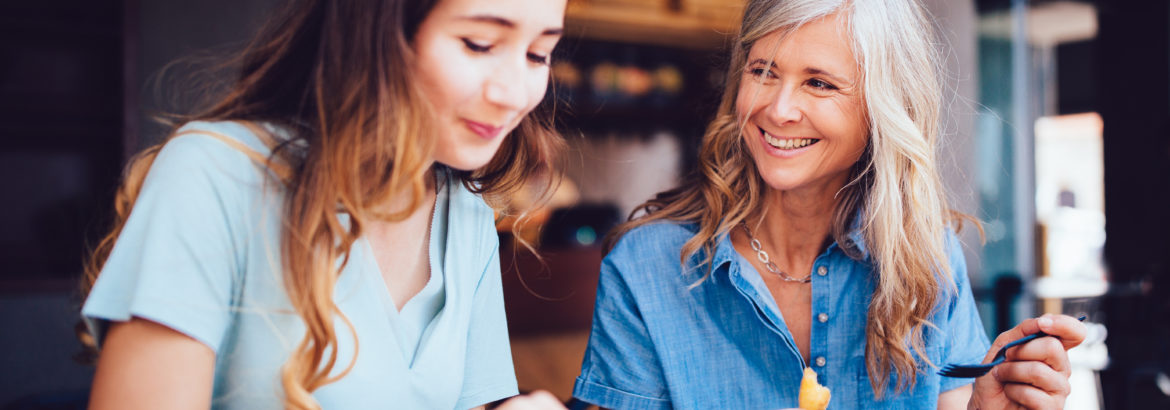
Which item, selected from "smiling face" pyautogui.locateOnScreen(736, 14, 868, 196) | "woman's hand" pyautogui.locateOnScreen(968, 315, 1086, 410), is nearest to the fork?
Answer: "woman's hand" pyautogui.locateOnScreen(968, 315, 1086, 410)

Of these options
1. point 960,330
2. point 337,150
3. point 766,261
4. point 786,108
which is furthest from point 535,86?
point 960,330

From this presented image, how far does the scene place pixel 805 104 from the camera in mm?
1358

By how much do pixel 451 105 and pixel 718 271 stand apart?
708mm

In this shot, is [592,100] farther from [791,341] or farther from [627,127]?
[791,341]

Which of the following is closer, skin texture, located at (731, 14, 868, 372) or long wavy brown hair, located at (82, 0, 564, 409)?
long wavy brown hair, located at (82, 0, 564, 409)

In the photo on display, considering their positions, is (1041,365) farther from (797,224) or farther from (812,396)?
(797,224)

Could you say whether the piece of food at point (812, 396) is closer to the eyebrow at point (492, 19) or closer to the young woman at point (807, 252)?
the young woman at point (807, 252)

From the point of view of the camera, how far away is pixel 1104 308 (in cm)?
467

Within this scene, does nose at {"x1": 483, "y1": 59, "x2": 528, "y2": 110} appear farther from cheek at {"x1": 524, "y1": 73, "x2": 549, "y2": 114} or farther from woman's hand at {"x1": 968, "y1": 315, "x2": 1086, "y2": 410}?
woman's hand at {"x1": 968, "y1": 315, "x2": 1086, "y2": 410}

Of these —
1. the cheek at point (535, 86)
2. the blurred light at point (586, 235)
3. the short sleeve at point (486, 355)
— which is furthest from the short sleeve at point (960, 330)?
the blurred light at point (586, 235)

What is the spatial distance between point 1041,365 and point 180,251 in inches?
45.9

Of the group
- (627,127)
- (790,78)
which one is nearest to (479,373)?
(790,78)

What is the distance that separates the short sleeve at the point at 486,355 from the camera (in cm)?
128

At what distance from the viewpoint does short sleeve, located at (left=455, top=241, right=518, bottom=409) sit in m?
1.28
